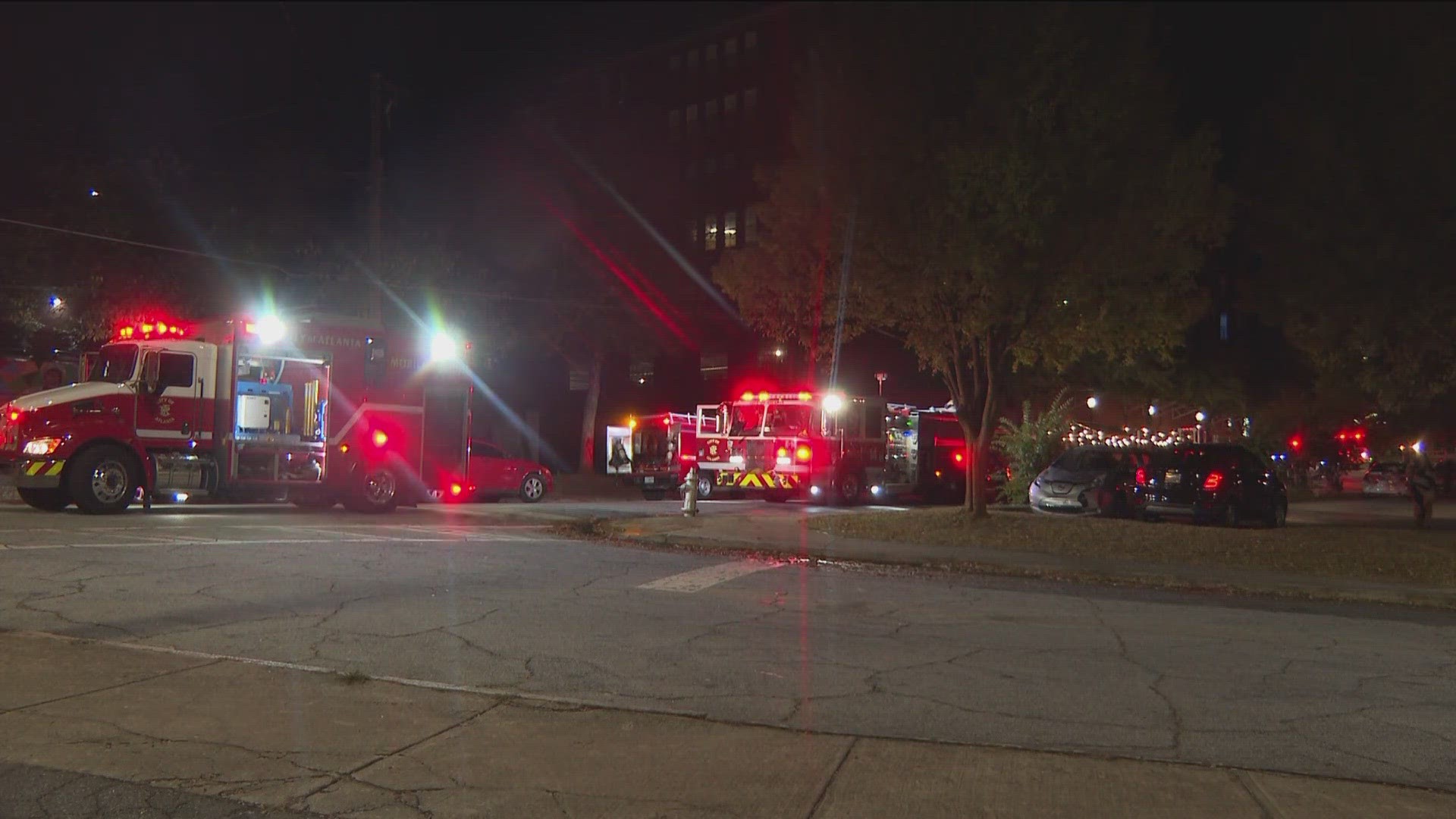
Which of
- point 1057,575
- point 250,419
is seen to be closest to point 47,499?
point 250,419

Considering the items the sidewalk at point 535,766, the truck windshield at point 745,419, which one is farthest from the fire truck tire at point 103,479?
the truck windshield at point 745,419

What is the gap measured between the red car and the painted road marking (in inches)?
453

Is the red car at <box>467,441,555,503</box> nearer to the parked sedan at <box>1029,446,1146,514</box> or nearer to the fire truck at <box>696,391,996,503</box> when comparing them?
the fire truck at <box>696,391,996,503</box>

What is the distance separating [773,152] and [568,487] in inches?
1149

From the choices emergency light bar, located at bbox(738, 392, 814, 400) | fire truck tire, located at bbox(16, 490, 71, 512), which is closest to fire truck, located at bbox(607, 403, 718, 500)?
emergency light bar, located at bbox(738, 392, 814, 400)

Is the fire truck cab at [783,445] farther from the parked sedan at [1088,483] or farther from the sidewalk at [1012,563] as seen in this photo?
the sidewalk at [1012,563]

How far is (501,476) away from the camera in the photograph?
24.7 m

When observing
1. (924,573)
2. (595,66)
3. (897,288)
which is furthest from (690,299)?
(924,573)

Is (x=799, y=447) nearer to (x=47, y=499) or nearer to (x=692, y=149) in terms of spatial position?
(x=47, y=499)

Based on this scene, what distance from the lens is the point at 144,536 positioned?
537 inches

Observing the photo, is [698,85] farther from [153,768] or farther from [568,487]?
[153,768]

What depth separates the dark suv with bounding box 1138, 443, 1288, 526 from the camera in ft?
64.9

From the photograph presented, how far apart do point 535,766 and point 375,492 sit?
51.0ft

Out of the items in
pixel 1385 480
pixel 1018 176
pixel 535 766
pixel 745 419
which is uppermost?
pixel 1018 176
